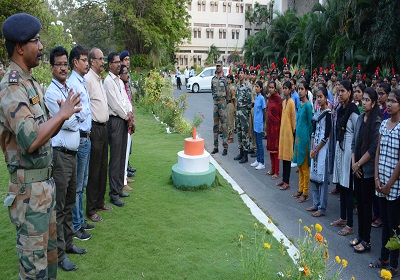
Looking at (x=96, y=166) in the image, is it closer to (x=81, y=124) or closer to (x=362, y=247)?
(x=81, y=124)

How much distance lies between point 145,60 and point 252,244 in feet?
92.4

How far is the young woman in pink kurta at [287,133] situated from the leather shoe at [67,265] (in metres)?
4.32

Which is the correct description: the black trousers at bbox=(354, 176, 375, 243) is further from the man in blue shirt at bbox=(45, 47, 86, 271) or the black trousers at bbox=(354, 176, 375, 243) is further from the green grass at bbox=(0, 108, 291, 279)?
the man in blue shirt at bbox=(45, 47, 86, 271)

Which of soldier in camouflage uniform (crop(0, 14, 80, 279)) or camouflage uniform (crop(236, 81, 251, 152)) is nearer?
soldier in camouflage uniform (crop(0, 14, 80, 279))

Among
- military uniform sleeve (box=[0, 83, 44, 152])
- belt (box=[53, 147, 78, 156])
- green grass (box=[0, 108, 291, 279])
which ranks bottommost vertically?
green grass (box=[0, 108, 291, 279])

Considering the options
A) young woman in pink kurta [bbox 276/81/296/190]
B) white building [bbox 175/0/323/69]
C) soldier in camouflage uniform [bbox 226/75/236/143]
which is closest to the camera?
young woman in pink kurta [bbox 276/81/296/190]

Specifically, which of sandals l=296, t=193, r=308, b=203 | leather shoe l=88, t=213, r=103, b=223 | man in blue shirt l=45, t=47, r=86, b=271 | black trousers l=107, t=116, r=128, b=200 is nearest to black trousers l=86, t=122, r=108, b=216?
leather shoe l=88, t=213, r=103, b=223

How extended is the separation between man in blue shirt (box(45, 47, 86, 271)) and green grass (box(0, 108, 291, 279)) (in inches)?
16.4

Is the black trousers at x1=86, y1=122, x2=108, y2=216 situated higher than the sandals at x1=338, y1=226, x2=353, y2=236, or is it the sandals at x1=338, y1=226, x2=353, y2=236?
the black trousers at x1=86, y1=122, x2=108, y2=216

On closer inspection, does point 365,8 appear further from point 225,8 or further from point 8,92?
point 225,8

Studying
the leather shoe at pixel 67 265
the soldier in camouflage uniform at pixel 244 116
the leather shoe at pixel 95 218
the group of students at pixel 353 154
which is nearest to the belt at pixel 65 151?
the leather shoe at pixel 67 265

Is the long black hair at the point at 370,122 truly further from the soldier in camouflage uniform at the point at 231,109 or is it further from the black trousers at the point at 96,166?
the soldier in camouflage uniform at the point at 231,109

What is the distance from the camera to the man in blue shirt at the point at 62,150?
12.9 ft

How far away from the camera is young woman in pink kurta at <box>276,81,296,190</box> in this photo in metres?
7.24
